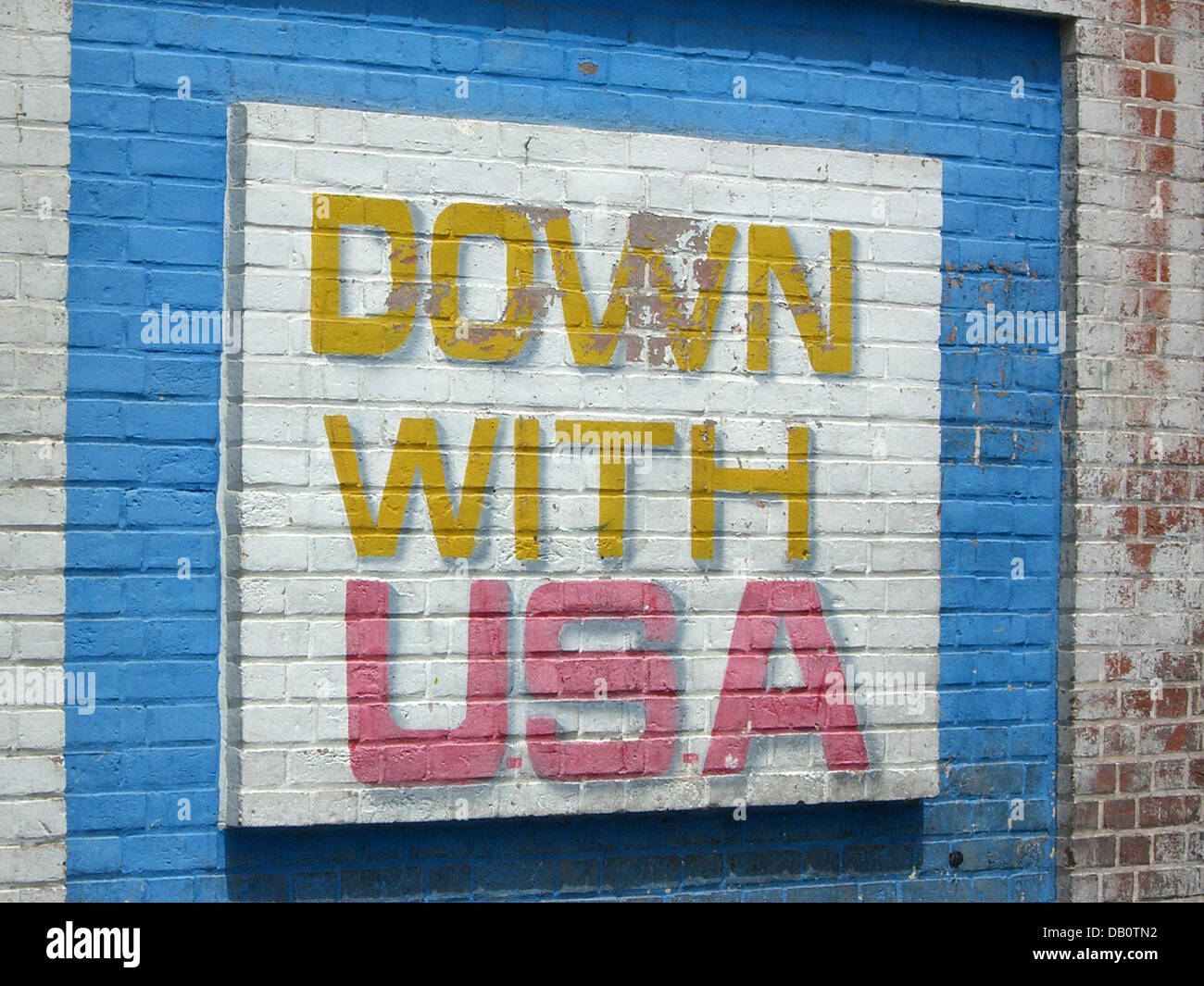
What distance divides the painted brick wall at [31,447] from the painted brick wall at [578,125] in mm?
53

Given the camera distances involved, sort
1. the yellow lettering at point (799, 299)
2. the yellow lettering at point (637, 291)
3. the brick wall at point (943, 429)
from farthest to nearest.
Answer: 1. the yellow lettering at point (799, 299)
2. the yellow lettering at point (637, 291)
3. the brick wall at point (943, 429)

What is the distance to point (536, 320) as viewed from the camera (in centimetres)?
375

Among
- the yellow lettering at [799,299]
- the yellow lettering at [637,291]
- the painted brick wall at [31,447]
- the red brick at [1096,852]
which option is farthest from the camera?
the red brick at [1096,852]

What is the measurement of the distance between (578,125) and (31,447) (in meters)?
1.87

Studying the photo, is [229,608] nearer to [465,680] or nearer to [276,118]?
[465,680]

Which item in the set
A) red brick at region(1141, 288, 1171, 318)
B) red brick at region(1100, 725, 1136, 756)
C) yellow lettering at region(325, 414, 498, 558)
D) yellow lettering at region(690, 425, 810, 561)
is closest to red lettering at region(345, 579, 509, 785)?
yellow lettering at region(325, 414, 498, 558)

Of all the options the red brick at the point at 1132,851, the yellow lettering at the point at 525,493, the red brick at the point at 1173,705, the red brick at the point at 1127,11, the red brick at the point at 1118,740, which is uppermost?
the red brick at the point at 1127,11

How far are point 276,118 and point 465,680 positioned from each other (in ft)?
5.62

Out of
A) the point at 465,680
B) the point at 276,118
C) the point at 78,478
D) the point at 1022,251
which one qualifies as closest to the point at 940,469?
the point at 1022,251

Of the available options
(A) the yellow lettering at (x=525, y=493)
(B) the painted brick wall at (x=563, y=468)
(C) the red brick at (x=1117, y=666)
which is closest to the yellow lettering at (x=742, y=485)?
(B) the painted brick wall at (x=563, y=468)

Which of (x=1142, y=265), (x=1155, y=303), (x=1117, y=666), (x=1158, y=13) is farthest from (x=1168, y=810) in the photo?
(x=1158, y=13)

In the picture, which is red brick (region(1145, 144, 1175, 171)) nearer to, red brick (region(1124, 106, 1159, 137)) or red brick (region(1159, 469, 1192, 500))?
red brick (region(1124, 106, 1159, 137))

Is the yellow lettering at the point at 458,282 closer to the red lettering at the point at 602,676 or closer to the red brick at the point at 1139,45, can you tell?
the red lettering at the point at 602,676

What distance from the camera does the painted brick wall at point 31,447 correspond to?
3398 mm
